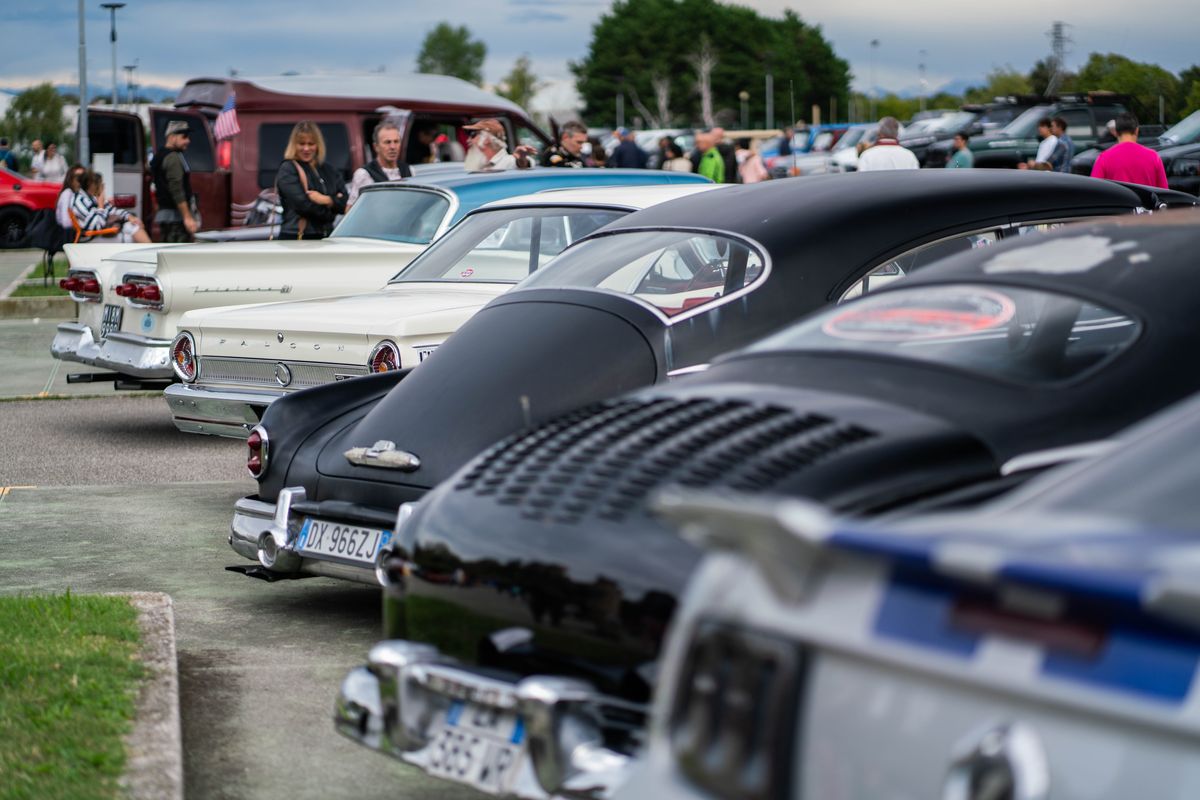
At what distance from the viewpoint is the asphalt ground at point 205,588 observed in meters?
4.40

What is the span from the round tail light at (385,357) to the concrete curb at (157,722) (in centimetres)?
197

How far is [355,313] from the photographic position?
7.79m

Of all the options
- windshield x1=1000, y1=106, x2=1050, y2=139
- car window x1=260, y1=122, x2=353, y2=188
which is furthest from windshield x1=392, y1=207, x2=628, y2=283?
windshield x1=1000, y1=106, x2=1050, y2=139

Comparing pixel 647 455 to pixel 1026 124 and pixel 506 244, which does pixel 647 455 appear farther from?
pixel 1026 124

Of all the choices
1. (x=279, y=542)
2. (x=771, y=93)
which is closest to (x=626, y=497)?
(x=279, y=542)

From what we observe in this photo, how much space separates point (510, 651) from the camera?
3408 mm

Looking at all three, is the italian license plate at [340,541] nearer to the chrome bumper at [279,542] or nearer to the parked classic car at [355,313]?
the chrome bumper at [279,542]

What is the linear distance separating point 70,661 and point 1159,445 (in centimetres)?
344

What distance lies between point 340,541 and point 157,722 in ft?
3.81

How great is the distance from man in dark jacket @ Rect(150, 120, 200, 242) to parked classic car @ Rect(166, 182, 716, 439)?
9072 millimetres

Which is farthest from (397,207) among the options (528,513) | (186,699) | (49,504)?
(528,513)

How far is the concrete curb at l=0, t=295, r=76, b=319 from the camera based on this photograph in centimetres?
1884

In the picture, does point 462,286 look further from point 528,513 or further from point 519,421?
point 528,513

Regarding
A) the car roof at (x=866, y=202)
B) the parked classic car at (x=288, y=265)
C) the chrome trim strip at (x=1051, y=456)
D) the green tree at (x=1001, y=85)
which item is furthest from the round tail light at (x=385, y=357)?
the green tree at (x=1001, y=85)
